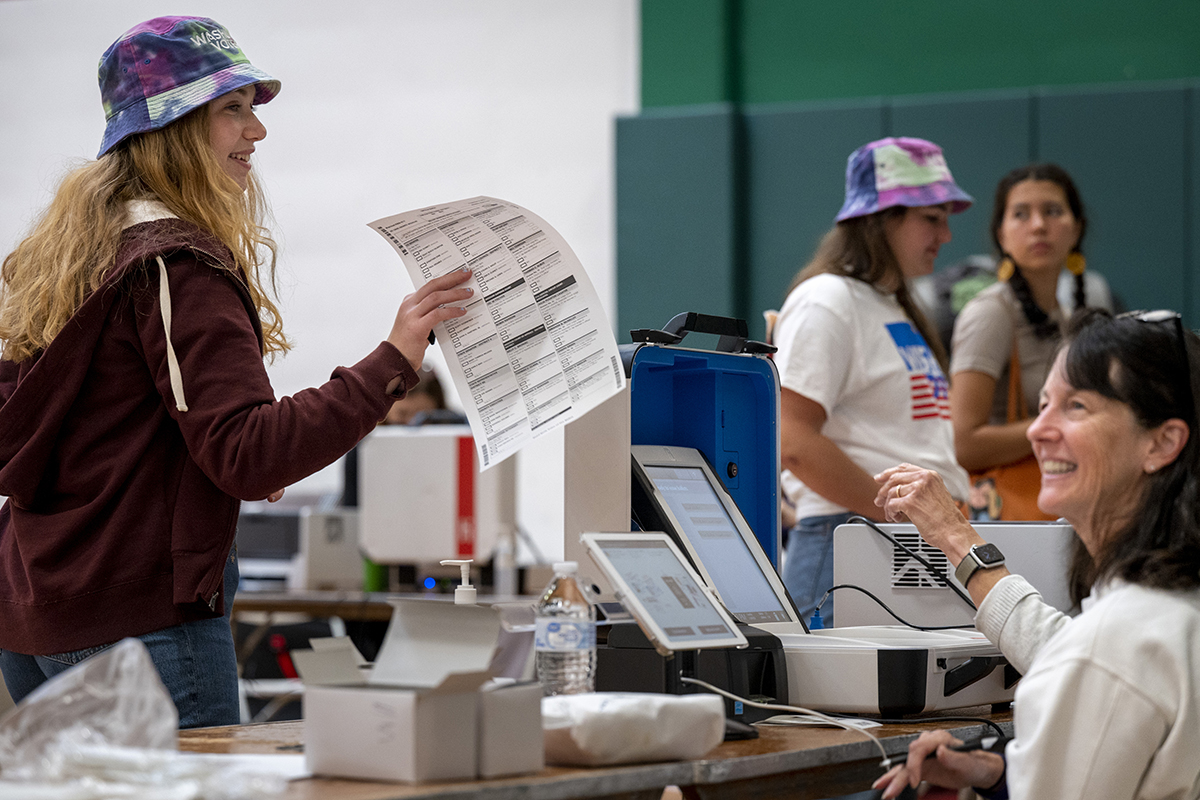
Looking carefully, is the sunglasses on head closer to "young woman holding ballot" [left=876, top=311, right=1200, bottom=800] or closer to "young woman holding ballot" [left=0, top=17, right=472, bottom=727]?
"young woman holding ballot" [left=876, top=311, right=1200, bottom=800]

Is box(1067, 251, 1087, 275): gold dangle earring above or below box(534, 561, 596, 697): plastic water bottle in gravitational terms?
above

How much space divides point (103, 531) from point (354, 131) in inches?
236

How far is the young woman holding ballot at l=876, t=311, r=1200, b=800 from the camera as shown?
1.31 metres

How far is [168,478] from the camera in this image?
1560 mm

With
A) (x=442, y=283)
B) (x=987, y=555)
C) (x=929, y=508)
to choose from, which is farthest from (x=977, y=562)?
(x=442, y=283)

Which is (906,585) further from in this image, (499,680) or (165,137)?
(165,137)

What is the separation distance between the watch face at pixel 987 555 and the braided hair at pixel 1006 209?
1.62 m

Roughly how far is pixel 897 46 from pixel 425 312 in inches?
194

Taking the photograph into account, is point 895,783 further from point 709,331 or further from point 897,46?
point 897,46

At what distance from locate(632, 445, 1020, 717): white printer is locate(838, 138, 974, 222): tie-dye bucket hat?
951 mm

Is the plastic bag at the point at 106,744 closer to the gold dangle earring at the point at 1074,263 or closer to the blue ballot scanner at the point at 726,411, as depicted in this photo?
the blue ballot scanner at the point at 726,411

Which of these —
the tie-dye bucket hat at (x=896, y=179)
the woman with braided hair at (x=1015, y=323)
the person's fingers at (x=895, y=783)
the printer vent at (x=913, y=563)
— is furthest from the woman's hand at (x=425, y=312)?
the woman with braided hair at (x=1015, y=323)

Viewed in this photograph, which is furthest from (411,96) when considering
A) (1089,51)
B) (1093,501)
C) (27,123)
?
(1093,501)

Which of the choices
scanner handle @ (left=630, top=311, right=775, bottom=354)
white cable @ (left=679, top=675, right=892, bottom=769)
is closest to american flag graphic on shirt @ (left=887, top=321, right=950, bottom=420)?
scanner handle @ (left=630, top=311, right=775, bottom=354)
